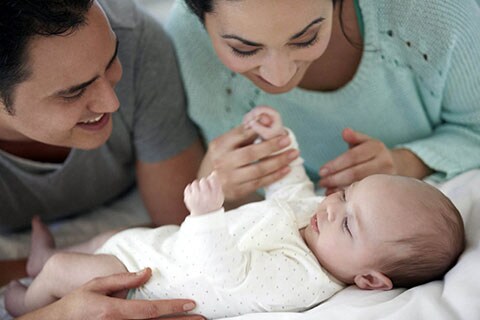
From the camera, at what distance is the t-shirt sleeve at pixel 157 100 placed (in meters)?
1.55

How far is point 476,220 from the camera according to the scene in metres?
1.25

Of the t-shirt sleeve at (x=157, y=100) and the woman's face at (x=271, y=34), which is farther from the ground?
the woman's face at (x=271, y=34)

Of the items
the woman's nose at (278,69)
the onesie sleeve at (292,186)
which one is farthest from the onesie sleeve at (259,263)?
the woman's nose at (278,69)

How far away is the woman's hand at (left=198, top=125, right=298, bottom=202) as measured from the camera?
1.41 m

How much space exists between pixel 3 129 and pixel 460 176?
986 millimetres

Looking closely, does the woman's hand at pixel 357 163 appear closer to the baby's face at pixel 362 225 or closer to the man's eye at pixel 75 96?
the baby's face at pixel 362 225

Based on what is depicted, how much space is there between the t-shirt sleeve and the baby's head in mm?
523

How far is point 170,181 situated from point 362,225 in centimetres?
61

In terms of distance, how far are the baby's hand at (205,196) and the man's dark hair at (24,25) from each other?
1.18ft

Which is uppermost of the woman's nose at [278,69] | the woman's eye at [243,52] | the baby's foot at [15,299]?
the woman's eye at [243,52]

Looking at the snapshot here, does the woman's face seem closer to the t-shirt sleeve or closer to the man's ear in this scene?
the t-shirt sleeve

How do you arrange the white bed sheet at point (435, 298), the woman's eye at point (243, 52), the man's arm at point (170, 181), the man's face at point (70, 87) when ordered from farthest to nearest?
1. the man's arm at point (170, 181)
2. the woman's eye at point (243, 52)
3. the man's face at point (70, 87)
4. the white bed sheet at point (435, 298)

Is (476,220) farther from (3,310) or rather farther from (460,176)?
(3,310)

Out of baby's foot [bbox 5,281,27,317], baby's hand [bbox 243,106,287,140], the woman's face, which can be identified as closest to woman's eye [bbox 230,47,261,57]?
the woman's face
